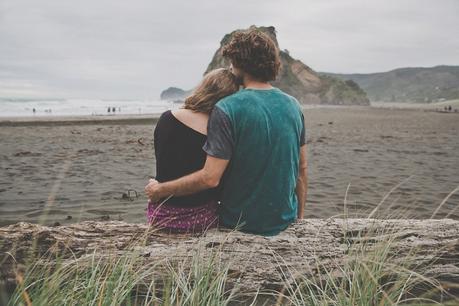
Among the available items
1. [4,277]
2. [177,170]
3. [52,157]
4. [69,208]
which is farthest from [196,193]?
[52,157]

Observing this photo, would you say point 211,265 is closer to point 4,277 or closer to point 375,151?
point 4,277

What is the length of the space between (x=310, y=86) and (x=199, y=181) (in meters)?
132

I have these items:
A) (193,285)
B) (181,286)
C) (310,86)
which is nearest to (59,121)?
(193,285)

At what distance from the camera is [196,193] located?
2.88 m

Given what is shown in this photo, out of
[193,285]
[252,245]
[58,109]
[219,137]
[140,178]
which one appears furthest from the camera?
[58,109]

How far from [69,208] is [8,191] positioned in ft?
5.29

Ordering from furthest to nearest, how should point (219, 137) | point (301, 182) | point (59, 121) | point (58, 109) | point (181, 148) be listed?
point (58, 109) → point (59, 121) → point (301, 182) → point (181, 148) → point (219, 137)

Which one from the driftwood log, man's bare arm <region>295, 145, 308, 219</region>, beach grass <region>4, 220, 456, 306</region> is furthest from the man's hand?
man's bare arm <region>295, 145, 308, 219</region>

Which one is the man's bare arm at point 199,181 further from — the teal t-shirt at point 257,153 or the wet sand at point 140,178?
the wet sand at point 140,178

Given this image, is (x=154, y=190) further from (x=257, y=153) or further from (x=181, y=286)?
(x=181, y=286)

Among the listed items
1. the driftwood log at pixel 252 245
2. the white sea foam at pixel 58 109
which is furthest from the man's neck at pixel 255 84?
the white sea foam at pixel 58 109

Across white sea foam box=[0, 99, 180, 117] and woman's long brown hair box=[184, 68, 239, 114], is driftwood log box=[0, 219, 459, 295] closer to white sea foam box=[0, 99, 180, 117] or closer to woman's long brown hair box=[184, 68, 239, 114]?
woman's long brown hair box=[184, 68, 239, 114]

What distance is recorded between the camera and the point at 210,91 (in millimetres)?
2805

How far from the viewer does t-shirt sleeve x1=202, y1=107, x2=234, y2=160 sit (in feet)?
8.59
